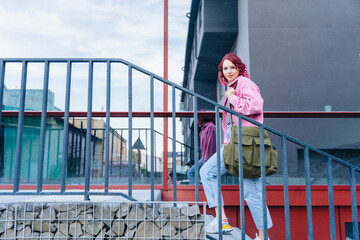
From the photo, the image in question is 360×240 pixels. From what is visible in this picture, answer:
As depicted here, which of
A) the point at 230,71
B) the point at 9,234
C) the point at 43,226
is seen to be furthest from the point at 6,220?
the point at 230,71

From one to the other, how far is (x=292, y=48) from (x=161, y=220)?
569cm

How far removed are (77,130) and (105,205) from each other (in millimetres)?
2225

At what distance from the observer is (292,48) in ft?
21.6

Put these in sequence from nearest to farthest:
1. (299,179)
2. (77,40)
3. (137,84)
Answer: (299,179), (137,84), (77,40)

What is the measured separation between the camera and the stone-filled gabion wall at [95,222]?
6.12 ft

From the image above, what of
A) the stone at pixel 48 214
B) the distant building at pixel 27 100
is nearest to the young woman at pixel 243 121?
the stone at pixel 48 214

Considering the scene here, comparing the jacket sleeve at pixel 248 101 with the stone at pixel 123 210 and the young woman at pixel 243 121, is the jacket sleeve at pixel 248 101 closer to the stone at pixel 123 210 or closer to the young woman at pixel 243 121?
the young woman at pixel 243 121

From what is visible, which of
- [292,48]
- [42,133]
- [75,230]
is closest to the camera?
[75,230]

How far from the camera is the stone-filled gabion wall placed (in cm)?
187

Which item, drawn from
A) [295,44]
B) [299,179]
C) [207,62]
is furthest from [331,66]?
[299,179]

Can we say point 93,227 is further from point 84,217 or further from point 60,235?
point 60,235

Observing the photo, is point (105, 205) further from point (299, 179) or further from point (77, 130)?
point (299, 179)

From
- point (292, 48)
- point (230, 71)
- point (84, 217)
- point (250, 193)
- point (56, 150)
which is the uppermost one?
point (292, 48)

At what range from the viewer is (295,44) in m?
6.57
